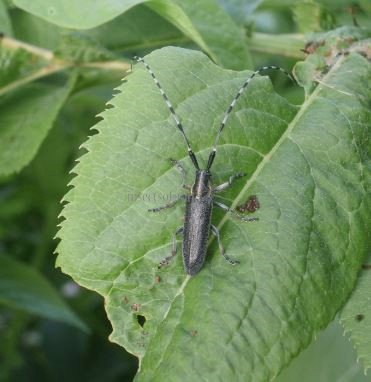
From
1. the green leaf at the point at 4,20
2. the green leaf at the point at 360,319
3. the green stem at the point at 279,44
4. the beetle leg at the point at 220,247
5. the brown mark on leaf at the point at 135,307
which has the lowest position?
the green leaf at the point at 360,319

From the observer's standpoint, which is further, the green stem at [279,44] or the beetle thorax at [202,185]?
the green stem at [279,44]

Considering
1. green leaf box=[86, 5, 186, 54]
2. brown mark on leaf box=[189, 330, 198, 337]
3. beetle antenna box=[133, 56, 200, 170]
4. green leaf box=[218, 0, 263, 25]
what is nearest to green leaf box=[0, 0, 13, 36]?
green leaf box=[86, 5, 186, 54]

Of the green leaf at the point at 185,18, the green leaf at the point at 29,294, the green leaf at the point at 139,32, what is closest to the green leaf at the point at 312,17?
the green leaf at the point at 185,18

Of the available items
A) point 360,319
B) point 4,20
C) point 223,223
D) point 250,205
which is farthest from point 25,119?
point 360,319

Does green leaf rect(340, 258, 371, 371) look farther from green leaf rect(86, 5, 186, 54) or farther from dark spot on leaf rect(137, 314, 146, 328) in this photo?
green leaf rect(86, 5, 186, 54)

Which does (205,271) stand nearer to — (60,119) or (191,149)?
(191,149)

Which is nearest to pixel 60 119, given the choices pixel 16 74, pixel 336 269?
pixel 16 74

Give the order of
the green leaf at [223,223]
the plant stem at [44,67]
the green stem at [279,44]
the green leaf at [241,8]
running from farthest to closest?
the green leaf at [241,8] → the plant stem at [44,67] → the green stem at [279,44] → the green leaf at [223,223]

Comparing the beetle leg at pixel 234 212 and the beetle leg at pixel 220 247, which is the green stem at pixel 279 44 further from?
Result: the beetle leg at pixel 220 247
